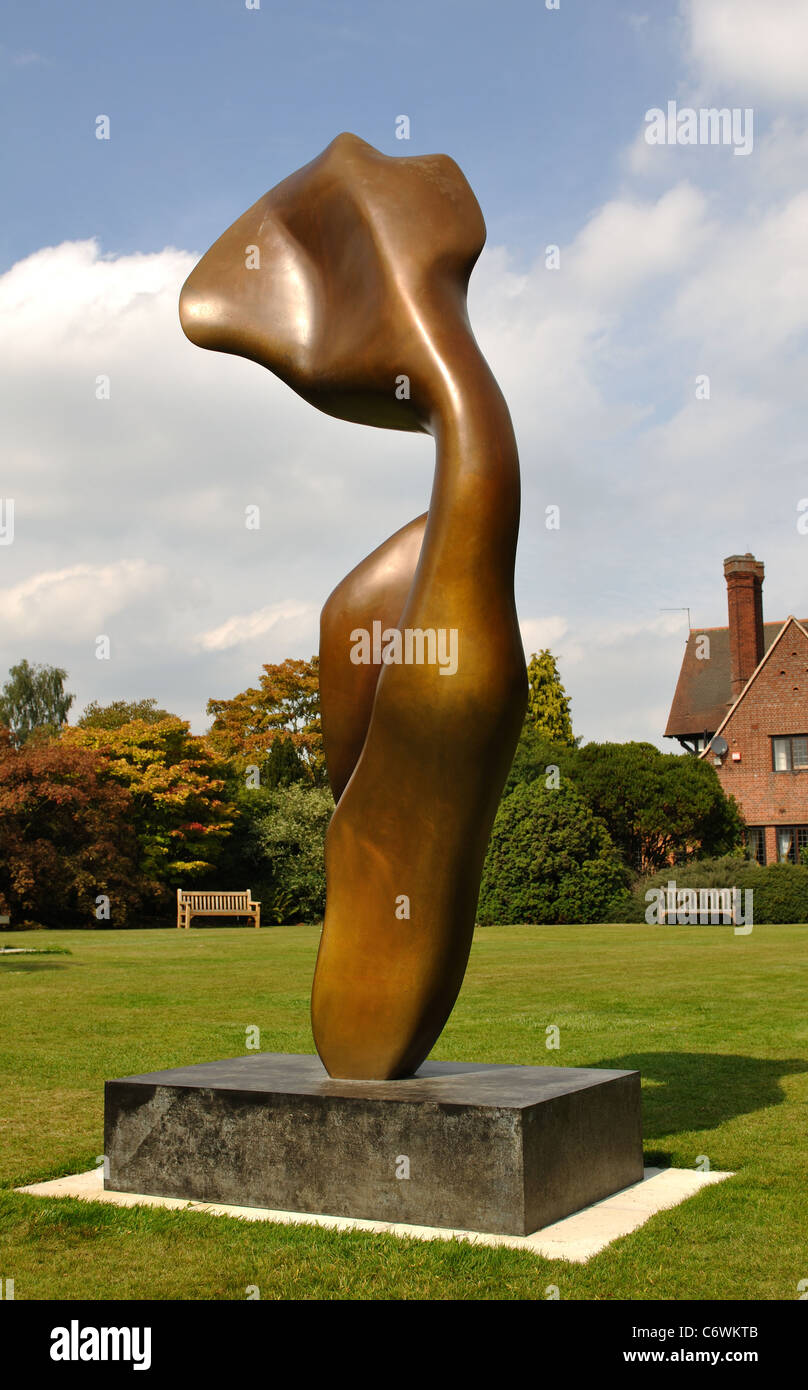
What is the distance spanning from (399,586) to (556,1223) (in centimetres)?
319

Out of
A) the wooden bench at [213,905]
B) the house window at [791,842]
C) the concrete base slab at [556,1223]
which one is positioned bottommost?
the wooden bench at [213,905]

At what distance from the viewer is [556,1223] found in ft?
18.0

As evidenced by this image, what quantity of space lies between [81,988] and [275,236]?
11036 mm

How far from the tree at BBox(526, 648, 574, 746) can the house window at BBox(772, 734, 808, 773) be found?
6.50 m

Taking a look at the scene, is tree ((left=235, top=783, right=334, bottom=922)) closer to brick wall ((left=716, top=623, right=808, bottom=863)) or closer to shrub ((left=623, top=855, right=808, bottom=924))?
shrub ((left=623, top=855, right=808, bottom=924))

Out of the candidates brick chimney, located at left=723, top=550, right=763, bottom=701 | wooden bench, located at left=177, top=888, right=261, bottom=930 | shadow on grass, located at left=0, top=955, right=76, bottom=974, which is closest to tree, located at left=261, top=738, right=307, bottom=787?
wooden bench, located at left=177, top=888, right=261, bottom=930

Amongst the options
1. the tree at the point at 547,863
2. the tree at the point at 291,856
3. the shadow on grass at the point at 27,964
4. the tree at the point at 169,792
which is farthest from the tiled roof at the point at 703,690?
the shadow on grass at the point at 27,964

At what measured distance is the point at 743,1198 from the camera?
6.05 meters

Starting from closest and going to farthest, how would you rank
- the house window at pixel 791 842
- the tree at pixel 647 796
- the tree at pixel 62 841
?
the tree at pixel 62 841, the tree at pixel 647 796, the house window at pixel 791 842

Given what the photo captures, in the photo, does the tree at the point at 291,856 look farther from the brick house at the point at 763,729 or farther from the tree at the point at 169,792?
the brick house at the point at 763,729

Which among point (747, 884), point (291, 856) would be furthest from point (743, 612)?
point (291, 856)

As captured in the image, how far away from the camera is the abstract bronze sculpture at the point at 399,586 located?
19.1ft

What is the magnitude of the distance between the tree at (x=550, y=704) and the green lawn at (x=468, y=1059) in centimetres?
1753

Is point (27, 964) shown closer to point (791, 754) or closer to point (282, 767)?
point (282, 767)
